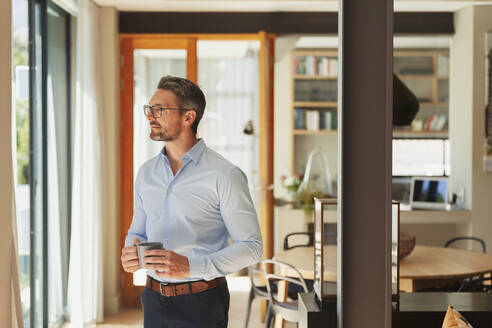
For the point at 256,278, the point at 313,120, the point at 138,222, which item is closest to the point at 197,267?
the point at 138,222

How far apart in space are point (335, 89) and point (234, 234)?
19.2ft

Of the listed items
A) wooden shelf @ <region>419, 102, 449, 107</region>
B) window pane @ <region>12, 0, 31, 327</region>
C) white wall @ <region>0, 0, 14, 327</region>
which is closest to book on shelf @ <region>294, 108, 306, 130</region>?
wooden shelf @ <region>419, 102, 449, 107</region>

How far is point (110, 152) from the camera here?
5.67 m

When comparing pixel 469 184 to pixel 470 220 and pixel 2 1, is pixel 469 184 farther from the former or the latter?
pixel 2 1

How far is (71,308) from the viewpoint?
4848 millimetres

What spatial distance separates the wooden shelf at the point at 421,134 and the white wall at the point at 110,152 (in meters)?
3.99

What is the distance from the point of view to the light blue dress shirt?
2.19 meters

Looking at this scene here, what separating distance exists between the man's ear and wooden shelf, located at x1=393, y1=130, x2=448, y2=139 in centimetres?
602

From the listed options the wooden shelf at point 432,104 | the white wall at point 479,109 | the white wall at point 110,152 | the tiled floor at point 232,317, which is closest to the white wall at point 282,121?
the wooden shelf at point 432,104

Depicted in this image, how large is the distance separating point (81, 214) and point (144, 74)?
1732mm

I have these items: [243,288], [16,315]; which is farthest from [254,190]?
[16,315]

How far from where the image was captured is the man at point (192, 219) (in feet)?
7.27

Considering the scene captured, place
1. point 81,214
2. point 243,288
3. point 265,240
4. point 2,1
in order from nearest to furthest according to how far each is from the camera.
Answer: point 2,1 → point 81,214 → point 265,240 → point 243,288

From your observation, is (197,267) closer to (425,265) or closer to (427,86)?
(425,265)
